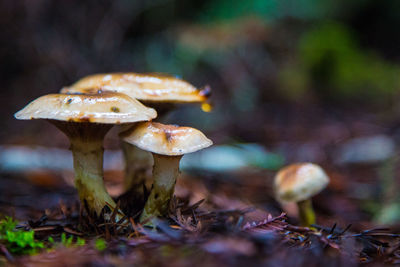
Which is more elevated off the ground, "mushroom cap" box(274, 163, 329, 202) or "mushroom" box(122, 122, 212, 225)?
"mushroom" box(122, 122, 212, 225)

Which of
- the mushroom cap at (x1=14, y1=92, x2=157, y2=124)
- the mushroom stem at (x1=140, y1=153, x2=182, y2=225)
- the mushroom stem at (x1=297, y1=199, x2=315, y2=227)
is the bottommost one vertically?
the mushroom stem at (x1=297, y1=199, x2=315, y2=227)

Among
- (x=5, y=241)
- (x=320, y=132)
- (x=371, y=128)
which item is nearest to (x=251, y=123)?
(x=320, y=132)

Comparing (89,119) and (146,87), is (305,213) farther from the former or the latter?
(89,119)

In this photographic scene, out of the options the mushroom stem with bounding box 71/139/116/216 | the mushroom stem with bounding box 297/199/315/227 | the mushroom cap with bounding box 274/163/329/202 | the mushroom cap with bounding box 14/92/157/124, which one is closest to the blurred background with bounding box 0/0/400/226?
the mushroom stem with bounding box 297/199/315/227

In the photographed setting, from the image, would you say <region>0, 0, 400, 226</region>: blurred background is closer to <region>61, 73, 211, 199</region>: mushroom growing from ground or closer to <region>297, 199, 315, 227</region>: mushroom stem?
<region>297, 199, 315, 227</region>: mushroom stem

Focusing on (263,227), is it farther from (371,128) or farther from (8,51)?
(8,51)

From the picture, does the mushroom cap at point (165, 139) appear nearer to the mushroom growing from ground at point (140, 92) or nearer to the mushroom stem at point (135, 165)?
the mushroom growing from ground at point (140, 92)

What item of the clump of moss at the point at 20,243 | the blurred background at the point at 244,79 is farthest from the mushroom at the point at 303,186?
the clump of moss at the point at 20,243

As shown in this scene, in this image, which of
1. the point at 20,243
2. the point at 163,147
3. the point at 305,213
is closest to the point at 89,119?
the point at 163,147

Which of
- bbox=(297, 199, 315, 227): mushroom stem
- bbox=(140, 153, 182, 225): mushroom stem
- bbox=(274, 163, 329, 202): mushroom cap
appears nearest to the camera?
bbox=(140, 153, 182, 225): mushroom stem
